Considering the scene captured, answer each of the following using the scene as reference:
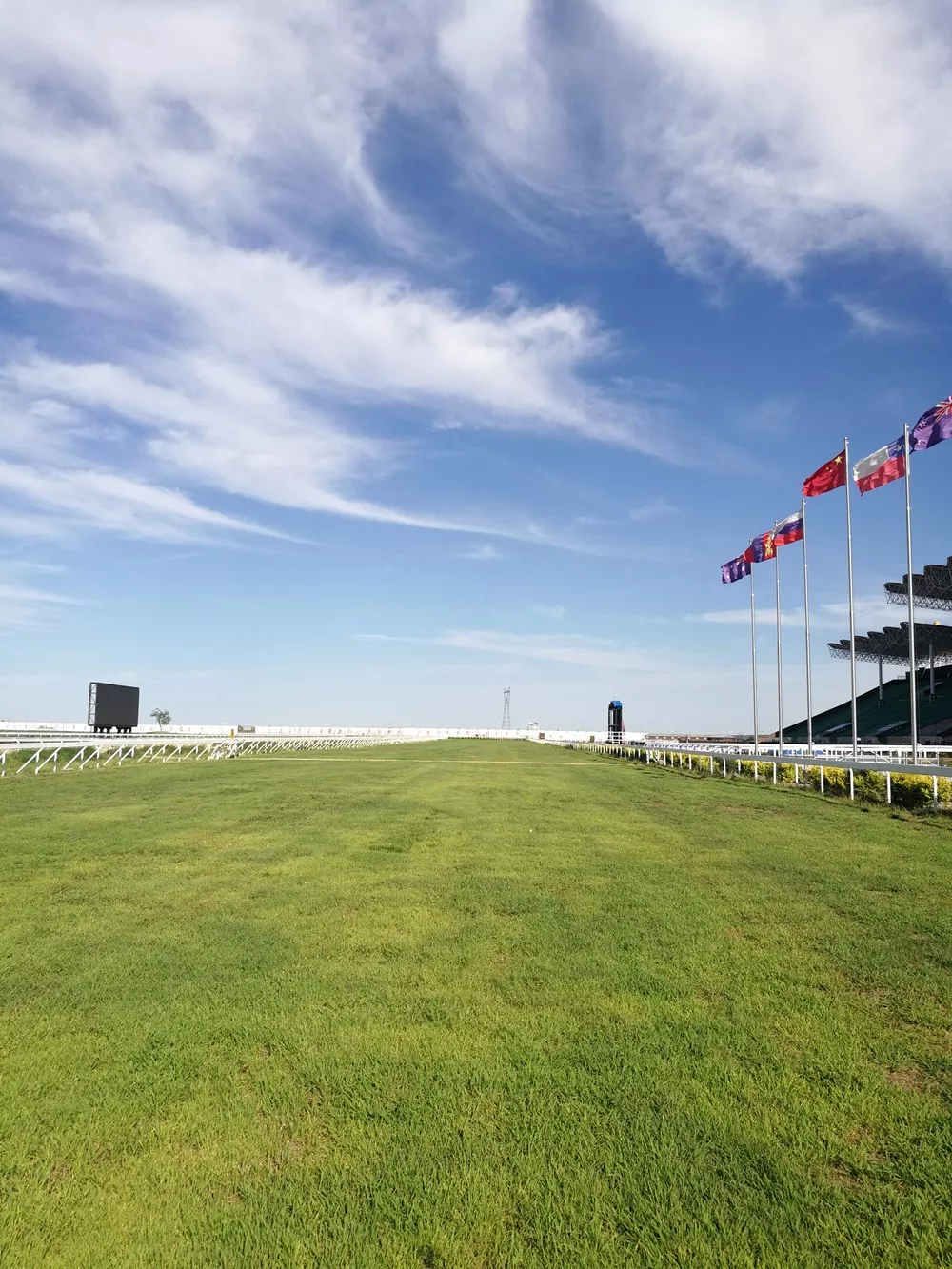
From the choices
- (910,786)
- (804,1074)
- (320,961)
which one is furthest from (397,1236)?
(910,786)

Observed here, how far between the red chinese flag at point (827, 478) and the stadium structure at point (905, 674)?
123 ft

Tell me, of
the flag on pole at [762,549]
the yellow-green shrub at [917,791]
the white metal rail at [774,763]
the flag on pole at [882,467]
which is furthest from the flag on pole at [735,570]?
the yellow-green shrub at [917,791]

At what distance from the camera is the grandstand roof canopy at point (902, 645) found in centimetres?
7850

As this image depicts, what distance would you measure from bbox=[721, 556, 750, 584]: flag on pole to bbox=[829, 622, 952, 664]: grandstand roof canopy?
39.9m

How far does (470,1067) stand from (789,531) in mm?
34508

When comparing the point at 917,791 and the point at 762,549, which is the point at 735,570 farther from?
the point at 917,791

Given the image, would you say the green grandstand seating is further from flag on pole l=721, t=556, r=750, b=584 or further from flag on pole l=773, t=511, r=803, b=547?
flag on pole l=773, t=511, r=803, b=547

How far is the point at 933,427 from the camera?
23234mm

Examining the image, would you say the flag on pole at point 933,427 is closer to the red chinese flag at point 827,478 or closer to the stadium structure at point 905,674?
the red chinese flag at point 827,478

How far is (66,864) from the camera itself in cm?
1030

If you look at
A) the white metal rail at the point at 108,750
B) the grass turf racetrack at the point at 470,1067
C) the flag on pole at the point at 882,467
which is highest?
the flag on pole at the point at 882,467

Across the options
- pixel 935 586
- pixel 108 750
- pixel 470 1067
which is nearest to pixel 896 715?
pixel 935 586

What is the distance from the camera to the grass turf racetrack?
133 inches

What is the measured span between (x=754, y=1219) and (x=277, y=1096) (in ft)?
7.25
